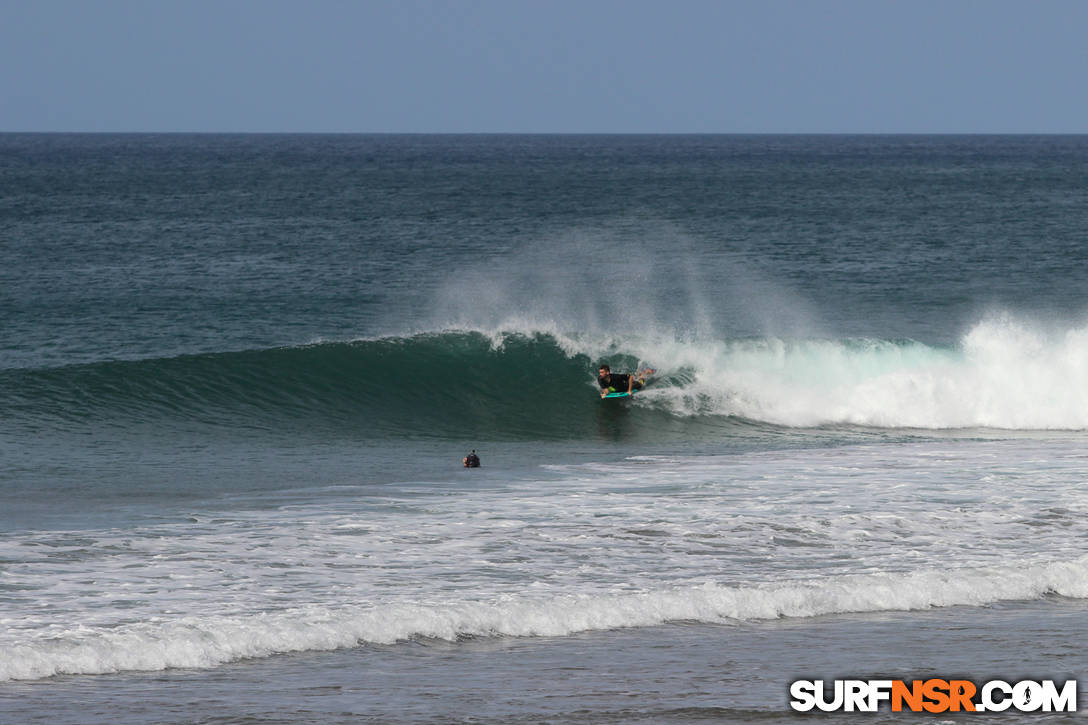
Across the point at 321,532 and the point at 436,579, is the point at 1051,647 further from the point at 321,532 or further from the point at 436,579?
the point at 321,532

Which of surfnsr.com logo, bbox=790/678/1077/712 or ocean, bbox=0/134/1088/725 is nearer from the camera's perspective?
surfnsr.com logo, bbox=790/678/1077/712

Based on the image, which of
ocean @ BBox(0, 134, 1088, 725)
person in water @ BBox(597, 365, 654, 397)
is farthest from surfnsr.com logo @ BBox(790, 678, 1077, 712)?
person in water @ BBox(597, 365, 654, 397)

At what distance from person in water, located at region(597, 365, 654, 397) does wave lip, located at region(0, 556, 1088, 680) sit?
13.1m

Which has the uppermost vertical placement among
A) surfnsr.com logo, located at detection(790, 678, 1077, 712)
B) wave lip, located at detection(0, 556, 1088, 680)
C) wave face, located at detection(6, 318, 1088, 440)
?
wave face, located at detection(6, 318, 1088, 440)

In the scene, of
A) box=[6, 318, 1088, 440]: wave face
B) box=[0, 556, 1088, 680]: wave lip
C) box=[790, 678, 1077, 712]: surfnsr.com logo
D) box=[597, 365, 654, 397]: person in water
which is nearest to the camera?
box=[790, 678, 1077, 712]: surfnsr.com logo

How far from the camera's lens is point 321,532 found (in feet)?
47.3

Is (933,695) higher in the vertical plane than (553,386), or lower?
lower

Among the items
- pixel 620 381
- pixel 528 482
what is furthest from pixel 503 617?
pixel 620 381

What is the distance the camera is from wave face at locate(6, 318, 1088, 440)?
79.0ft

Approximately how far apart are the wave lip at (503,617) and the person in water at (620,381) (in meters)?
13.1

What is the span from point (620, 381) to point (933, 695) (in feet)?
54.9

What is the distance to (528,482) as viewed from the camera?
1784 centimetres

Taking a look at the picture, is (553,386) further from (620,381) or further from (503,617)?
(503,617)

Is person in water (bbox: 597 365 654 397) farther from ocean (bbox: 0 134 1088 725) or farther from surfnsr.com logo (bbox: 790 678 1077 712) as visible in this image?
surfnsr.com logo (bbox: 790 678 1077 712)
